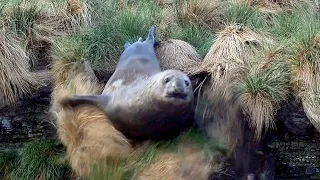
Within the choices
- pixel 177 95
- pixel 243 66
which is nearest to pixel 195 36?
pixel 243 66

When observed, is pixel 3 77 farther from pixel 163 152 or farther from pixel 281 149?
pixel 281 149

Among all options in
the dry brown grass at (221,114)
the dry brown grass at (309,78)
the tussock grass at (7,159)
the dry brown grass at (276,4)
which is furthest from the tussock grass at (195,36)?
the tussock grass at (7,159)

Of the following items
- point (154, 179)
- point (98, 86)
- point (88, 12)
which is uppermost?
point (88, 12)

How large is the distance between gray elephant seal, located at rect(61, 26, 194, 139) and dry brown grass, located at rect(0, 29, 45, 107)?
2.33ft

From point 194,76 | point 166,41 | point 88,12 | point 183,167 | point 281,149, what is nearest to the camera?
point 183,167

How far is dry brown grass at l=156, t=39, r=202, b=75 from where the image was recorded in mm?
5871

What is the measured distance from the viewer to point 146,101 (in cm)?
505

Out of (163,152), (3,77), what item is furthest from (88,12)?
(163,152)

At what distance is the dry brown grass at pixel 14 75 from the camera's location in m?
5.91

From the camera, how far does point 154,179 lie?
498 centimetres

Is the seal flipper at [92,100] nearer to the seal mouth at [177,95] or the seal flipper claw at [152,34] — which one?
the seal mouth at [177,95]

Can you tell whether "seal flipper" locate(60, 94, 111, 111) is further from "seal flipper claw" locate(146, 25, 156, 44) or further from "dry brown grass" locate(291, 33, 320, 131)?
"dry brown grass" locate(291, 33, 320, 131)

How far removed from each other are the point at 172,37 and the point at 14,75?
147 centimetres

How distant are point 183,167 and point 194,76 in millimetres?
999
